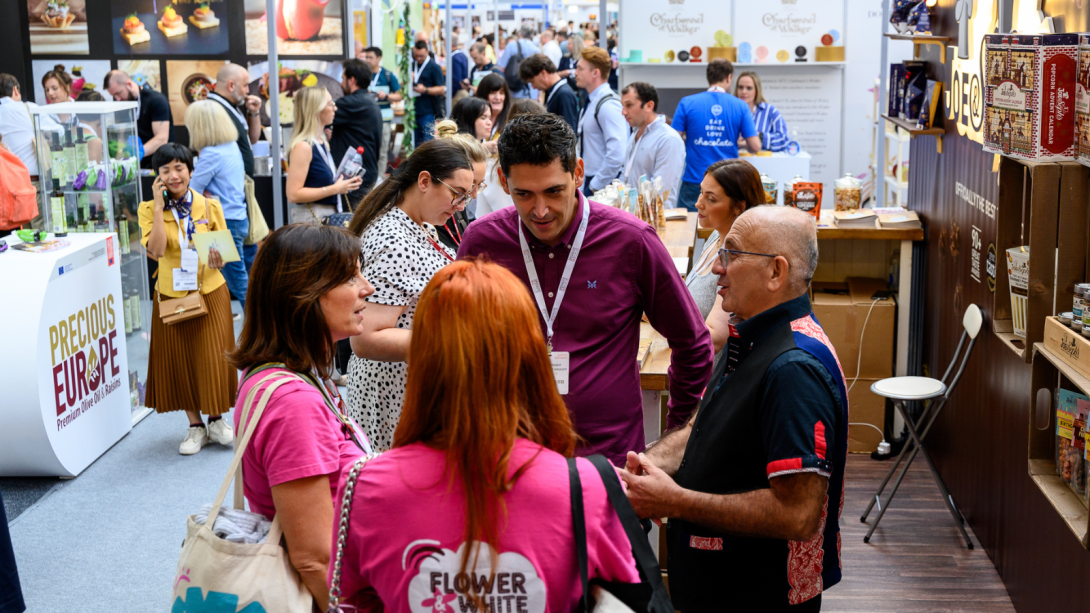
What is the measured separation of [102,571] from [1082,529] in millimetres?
3422

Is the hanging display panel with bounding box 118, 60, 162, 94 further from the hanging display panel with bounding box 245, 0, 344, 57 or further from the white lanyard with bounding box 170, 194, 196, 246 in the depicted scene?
the white lanyard with bounding box 170, 194, 196, 246

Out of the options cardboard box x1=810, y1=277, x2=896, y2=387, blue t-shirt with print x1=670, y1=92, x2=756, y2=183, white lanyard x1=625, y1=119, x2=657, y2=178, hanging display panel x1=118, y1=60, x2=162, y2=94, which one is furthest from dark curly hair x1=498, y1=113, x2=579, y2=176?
hanging display panel x1=118, y1=60, x2=162, y2=94

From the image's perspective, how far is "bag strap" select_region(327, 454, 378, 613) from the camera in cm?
132

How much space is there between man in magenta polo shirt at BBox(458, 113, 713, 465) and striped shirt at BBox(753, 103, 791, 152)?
7013mm

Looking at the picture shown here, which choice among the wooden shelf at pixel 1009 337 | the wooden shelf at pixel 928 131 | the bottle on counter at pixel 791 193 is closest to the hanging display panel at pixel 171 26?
the bottle on counter at pixel 791 193

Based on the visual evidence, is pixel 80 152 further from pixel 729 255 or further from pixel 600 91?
pixel 729 255

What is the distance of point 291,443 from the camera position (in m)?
1.68

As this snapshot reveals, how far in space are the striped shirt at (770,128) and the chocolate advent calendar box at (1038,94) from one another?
20.7ft

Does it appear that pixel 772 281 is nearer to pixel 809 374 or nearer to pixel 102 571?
pixel 809 374

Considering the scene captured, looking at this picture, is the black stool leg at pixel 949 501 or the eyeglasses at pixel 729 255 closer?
the eyeglasses at pixel 729 255

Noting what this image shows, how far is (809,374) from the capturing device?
1786mm

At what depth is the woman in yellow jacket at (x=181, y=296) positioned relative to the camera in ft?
16.1

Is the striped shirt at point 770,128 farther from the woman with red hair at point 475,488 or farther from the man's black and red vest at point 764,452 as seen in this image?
the woman with red hair at point 475,488

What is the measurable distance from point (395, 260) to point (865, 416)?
3.63m
